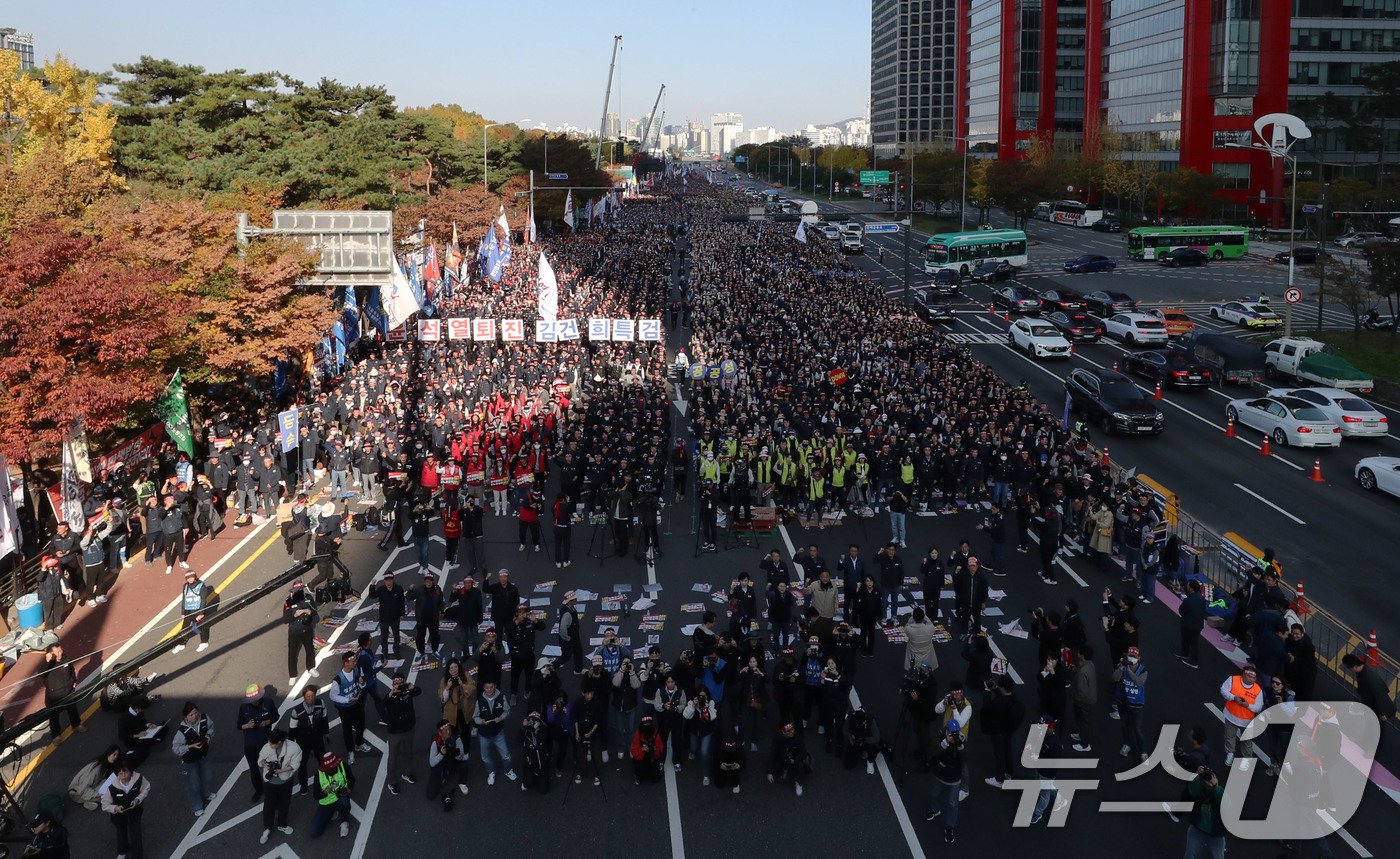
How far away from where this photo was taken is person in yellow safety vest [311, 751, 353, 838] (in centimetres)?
1153

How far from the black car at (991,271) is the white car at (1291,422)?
121 ft

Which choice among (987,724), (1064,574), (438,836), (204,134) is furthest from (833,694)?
(204,134)

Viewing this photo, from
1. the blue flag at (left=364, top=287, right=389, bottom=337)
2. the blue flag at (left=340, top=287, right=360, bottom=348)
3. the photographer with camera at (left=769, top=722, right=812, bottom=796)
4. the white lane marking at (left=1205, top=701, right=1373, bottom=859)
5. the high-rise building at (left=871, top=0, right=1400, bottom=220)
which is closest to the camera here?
the white lane marking at (left=1205, top=701, right=1373, bottom=859)

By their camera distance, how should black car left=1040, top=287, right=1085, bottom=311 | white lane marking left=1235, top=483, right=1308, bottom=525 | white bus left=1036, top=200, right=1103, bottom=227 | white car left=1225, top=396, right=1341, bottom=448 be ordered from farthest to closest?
white bus left=1036, top=200, right=1103, bottom=227, black car left=1040, top=287, right=1085, bottom=311, white car left=1225, top=396, right=1341, bottom=448, white lane marking left=1235, top=483, right=1308, bottom=525

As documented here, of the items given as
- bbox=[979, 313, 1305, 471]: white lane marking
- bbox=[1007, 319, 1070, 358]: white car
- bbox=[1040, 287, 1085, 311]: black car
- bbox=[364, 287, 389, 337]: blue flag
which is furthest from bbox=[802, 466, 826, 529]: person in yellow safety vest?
bbox=[1040, 287, 1085, 311]: black car

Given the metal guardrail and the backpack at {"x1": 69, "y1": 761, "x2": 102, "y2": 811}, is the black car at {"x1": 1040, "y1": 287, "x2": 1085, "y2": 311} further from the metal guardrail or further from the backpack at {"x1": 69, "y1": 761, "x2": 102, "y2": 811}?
the backpack at {"x1": 69, "y1": 761, "x2": 102, "y2": 811}

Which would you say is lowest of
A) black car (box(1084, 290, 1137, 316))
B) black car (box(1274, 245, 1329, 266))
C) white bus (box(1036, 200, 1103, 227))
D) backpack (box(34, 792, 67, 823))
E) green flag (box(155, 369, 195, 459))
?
backpack (box(34, 792, 67, 823))

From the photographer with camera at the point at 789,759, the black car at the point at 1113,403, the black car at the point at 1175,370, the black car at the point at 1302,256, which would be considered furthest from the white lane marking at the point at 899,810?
the black car at the point at 1302,256

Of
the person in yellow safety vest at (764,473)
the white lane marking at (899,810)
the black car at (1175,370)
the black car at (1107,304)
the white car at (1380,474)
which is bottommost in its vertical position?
the white lane marking at (899,810)

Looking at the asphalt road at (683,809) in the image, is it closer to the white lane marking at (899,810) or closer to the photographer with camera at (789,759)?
the white lane marking at (899,810)

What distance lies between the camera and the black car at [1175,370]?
35.5 metres

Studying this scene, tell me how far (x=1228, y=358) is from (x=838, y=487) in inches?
852

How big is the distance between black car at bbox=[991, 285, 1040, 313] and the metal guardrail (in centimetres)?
2653

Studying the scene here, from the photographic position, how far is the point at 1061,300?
5219cm
